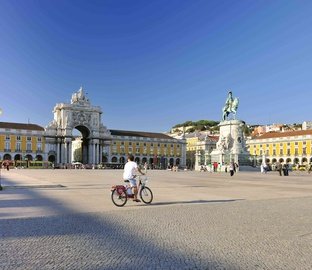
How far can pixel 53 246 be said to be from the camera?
623 cm

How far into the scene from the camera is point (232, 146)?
2238 inches

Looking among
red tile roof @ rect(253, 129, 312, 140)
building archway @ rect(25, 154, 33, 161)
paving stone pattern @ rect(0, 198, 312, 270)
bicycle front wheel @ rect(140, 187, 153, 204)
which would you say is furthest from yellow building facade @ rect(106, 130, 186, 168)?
paving stone pattern @ rect(0, 198, 312, 270)

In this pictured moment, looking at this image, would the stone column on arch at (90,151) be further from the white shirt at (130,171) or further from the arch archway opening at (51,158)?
the white shirt at (130,171)

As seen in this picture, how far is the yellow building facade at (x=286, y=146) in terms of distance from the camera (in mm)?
100438

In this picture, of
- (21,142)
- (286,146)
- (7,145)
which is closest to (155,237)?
(286,146)

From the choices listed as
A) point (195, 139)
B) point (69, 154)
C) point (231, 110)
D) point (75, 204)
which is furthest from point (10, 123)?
point (75, 204)

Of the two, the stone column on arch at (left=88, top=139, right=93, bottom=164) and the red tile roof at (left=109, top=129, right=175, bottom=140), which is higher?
the red tile roof at (left=109, top=129, right=175, bottom=140)

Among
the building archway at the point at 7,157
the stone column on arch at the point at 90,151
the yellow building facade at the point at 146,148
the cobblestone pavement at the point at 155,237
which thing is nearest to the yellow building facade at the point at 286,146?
the yellow building facade at the point at 146,148

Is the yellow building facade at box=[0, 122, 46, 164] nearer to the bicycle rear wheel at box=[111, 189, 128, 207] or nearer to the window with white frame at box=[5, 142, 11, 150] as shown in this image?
the window with white frame at box=[5, 142, 11, 150]

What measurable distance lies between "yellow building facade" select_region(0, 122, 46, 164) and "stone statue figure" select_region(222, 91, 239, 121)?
61.9 metres

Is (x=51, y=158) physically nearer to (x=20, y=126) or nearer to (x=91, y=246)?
(x=20, y=126)

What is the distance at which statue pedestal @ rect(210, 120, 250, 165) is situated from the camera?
182 feet

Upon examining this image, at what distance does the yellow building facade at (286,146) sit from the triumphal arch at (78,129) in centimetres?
4296

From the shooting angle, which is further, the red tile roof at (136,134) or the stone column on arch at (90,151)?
the red tile roof at (136,134)
